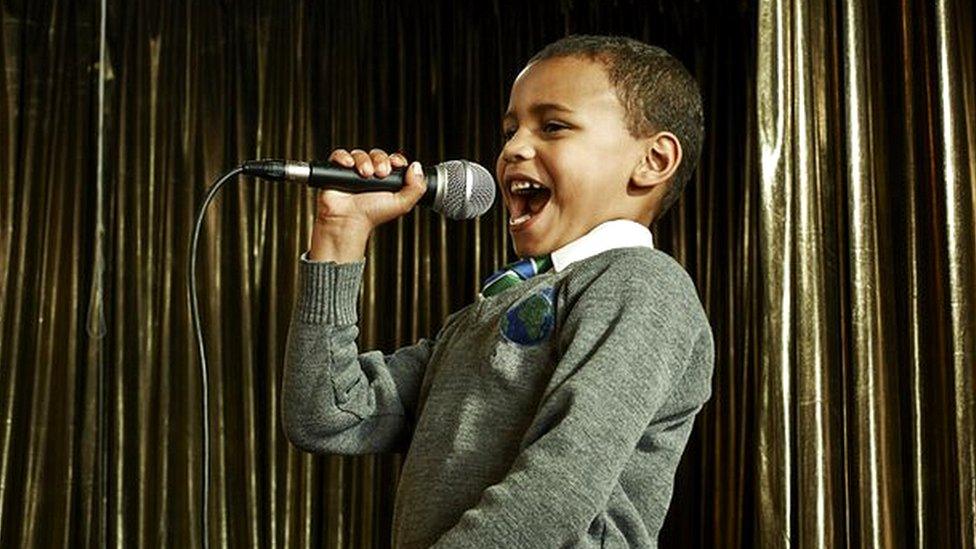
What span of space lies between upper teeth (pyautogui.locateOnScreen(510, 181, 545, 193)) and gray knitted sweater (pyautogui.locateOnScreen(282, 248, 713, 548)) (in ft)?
0.40

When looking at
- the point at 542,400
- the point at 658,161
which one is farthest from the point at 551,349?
the point at 658,161

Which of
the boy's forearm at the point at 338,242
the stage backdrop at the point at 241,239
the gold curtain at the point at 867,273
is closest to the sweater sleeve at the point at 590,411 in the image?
the boy's forearm at the point at 338,242

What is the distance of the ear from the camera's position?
1385 mm

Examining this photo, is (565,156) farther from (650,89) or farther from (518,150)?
(650,89)

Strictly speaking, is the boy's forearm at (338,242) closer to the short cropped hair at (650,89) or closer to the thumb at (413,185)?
the thumb at (413,185)

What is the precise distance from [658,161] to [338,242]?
357 mm

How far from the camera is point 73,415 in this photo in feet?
9.68

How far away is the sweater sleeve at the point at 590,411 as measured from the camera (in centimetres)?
103

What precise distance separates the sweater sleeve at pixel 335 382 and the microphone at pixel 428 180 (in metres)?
0.08

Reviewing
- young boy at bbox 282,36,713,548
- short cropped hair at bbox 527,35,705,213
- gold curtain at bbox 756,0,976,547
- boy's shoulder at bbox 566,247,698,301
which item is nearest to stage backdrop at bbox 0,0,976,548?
gold curtain at bbox 756,0,976,547

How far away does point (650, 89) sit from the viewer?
4.62 feet

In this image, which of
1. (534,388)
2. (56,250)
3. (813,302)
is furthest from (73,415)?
(534,388)

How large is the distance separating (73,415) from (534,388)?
205 cm

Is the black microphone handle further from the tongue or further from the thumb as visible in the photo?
the tongue
